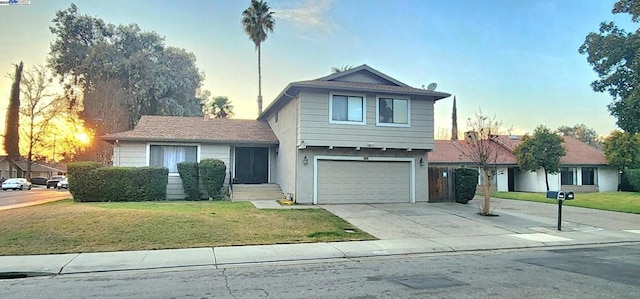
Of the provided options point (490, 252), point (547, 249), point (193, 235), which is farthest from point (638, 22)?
point (193, 235)

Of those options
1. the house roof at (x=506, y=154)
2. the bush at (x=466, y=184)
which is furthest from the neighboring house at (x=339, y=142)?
the house roof at (x=506, y=154)

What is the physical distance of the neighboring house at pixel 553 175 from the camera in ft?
101

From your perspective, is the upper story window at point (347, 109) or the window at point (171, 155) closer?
the upper story window at point (347, 109)

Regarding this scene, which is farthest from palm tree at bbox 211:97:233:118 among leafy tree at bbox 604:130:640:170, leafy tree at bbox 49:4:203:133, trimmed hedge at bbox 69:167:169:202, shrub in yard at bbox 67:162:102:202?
leafy tree at bbox 604:130:640:170

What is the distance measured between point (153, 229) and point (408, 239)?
6460 millimetres

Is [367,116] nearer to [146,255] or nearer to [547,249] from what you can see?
[547,249]

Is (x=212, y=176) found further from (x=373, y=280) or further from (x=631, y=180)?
(x=631, y=180)

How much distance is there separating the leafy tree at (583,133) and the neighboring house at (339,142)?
56841mm

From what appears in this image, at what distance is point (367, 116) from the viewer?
17.0 metres

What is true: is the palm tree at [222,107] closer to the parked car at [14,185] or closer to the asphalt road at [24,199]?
the asphalt road at [24,199]

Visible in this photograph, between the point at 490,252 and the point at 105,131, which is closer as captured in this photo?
the point at 490,252

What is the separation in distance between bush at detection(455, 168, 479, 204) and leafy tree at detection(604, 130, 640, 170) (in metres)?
20.2

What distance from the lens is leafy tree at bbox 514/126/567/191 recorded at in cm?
2880

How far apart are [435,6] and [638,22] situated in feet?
26.4
